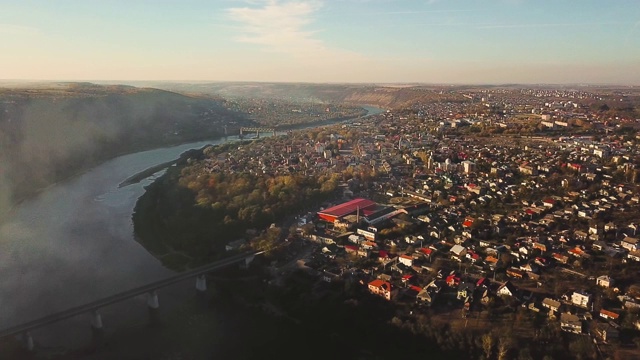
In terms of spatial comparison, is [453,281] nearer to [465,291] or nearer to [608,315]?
[465,291]

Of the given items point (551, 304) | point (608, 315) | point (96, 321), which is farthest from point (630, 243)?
point (96, 321)

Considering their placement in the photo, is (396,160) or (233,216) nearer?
(233,216)

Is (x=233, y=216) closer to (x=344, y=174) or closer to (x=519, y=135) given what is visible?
(x=344, y=174)

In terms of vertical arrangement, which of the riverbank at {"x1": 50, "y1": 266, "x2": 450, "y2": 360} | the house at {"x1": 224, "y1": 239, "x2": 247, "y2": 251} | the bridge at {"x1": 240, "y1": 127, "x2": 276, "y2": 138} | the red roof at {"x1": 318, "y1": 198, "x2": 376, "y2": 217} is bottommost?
the bridge at {"x1": 240, "y1": 127, "x2": 276, "y2": 138}

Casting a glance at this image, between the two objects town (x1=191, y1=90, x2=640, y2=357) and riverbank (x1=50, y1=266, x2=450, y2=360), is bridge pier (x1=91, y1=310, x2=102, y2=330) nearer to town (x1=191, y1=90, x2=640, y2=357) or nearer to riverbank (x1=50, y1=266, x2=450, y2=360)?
riverbank (x1=50, y1=266, x2=450, y2=360)

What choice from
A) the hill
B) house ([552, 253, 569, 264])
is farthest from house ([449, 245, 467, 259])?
the hill

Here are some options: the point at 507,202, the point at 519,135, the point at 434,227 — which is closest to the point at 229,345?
the point at 434,227
